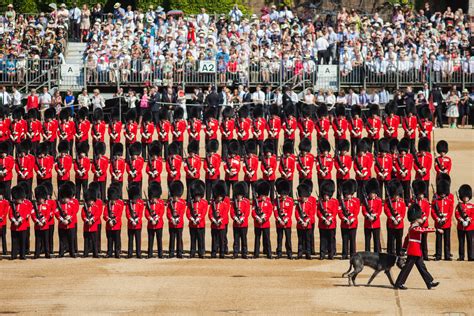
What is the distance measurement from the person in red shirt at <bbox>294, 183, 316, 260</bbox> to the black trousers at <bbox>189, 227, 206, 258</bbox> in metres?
1.54

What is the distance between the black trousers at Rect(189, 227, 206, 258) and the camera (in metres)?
23.2

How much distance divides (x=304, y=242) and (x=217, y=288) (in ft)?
9.55

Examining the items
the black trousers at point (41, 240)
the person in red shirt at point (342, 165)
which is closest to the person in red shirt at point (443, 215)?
the person in red shirt at point (342, 165)

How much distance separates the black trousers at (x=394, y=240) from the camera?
23250 millimetres

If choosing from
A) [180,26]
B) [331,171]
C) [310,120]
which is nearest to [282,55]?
[180,26]

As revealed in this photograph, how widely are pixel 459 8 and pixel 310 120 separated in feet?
40.5

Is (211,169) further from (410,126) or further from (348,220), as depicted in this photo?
(410,126)

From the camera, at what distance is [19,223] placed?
23.2 metres

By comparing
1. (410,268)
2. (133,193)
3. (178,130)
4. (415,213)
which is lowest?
(410,268)

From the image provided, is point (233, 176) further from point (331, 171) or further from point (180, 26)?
point (180, 26)

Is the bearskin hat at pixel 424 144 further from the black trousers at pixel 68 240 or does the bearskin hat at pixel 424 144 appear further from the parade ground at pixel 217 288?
the black trousers at pixel 68 240

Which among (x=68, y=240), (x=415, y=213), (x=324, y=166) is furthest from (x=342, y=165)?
(x=68, y=240)

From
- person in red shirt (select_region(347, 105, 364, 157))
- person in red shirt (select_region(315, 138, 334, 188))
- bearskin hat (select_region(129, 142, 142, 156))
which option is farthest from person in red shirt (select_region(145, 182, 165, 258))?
person in red shirt (select_region(347, 105, 364, 157))

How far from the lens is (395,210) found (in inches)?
907
